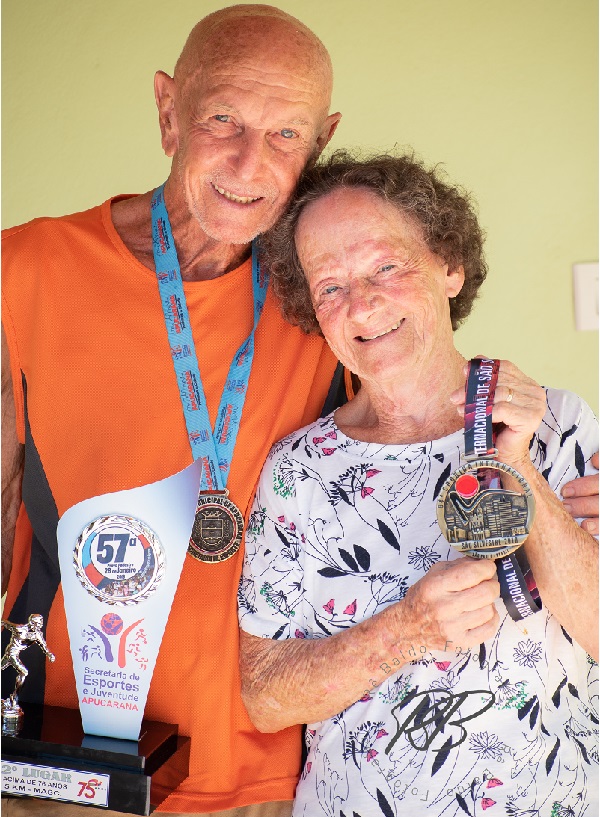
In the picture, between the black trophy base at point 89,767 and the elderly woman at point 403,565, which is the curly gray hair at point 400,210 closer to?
the elderly woman at point 403,565

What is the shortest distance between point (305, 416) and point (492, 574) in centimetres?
57

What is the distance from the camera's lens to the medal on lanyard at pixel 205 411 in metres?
1.68

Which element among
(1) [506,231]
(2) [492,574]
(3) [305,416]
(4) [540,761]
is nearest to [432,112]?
(1) [506,231]

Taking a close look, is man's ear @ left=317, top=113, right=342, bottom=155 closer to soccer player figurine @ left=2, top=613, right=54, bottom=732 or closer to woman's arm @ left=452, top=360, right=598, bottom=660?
woman's arm @ left=452, top=360, right=598, bottom=660

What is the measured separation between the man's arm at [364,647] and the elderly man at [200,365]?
0.09 metres

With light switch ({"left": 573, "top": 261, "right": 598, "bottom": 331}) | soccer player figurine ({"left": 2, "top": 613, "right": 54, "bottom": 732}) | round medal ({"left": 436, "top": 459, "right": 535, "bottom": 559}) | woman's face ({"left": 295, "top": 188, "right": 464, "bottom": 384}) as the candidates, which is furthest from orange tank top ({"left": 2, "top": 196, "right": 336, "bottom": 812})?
light switch ({"left": 573, "top": 261, "right": 598, "bottom": 331})

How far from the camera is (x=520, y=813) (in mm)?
1422

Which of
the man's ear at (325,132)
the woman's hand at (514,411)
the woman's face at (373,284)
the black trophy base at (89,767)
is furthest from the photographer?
the man's ear at (325,132)

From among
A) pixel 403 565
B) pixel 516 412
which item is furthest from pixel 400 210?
pixel 403 565

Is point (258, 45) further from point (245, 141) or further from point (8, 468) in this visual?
point (8, 468)

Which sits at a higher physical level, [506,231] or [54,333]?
[506,231]

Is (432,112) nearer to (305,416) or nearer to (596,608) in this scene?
(305,416)

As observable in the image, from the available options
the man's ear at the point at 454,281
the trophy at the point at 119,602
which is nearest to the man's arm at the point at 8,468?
the trophy at the point at 119,602

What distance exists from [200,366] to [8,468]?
0.41 meters
